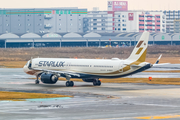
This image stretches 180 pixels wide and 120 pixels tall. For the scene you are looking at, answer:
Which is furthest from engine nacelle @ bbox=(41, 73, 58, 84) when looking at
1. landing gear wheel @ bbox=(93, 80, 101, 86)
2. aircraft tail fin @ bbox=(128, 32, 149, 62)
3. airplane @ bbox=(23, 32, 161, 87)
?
aircraft tail fin @ bbox=(128, 32, 149, 62)

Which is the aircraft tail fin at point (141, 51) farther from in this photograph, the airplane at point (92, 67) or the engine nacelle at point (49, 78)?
the engine nacelle at point (49, 78)

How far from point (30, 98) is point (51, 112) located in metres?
10.7

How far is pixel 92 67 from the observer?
5806 centimetres

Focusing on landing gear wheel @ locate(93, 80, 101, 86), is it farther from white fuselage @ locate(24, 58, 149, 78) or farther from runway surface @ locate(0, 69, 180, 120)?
runway surface @ locate(0, 69, 180, 120)

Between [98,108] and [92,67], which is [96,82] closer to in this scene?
[92,67]

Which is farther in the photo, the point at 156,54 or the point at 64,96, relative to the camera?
the point at 156,54

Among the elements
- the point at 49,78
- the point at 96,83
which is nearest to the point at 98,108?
the point at 49,78

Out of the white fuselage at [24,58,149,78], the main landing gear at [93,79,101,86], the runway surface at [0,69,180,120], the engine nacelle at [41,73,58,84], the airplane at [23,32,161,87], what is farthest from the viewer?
the main landing gear at [93,79,101,86]

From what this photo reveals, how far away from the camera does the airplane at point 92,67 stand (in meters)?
55.8

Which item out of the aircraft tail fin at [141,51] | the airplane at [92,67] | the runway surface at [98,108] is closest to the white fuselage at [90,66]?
the airplane at [92,67]

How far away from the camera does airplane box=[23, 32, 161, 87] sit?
55.8m

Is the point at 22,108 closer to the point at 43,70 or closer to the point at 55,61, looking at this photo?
the point at 43,70

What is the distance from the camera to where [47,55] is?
154 meters

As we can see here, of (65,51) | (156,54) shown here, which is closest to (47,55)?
(65,51)
